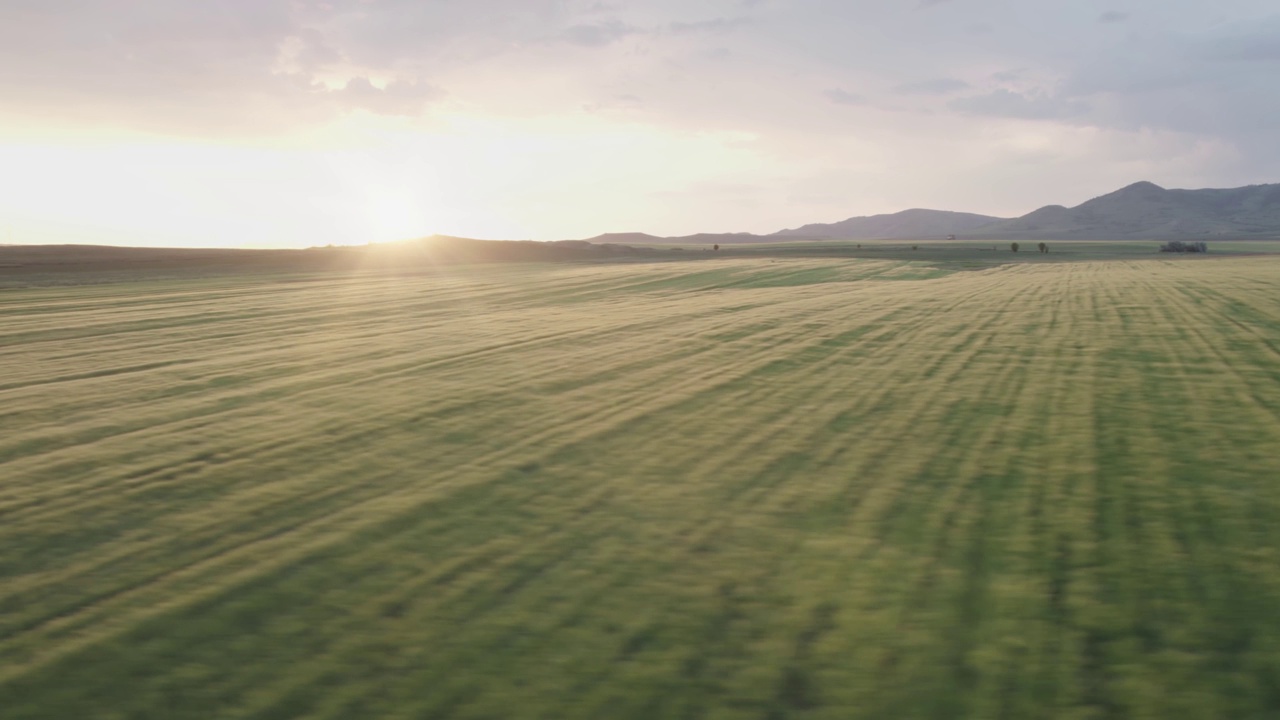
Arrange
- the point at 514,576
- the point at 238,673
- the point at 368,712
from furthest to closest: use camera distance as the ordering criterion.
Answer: the point at 514,576, the point at 238,673, the point at 368,712

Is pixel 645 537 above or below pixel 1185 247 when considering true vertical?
below

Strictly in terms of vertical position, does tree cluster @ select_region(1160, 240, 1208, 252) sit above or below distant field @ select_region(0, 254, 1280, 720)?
above

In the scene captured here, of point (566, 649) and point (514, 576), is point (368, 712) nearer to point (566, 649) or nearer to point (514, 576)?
point (566, 649)

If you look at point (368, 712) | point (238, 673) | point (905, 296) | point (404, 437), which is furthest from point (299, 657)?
point (905, 296)

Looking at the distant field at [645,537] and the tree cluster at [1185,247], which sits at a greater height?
the tree cluster at [1185,247]

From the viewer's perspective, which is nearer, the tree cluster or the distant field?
the distant field

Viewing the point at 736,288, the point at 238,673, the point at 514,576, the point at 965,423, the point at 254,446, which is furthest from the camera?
the point at 736,288

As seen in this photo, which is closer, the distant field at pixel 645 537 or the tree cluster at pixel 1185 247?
the distant field at pixel 645 537

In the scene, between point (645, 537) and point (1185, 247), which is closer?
point (645, 537)
